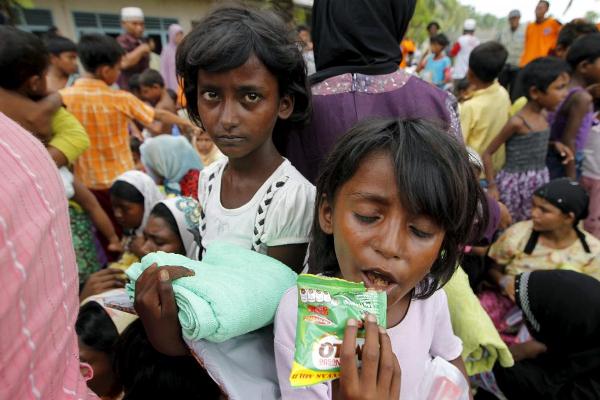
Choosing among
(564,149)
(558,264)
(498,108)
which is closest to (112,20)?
(498,108)

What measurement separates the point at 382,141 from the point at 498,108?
3.25 m

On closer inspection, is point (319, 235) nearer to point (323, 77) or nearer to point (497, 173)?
point (323, 77)

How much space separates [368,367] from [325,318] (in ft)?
0.36

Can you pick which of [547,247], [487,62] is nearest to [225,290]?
[547,247]

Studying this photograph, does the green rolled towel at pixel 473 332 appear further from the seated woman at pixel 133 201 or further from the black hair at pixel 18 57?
the black hair at pixel 18 57

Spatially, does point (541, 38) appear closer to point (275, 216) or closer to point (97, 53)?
point (97, 53)

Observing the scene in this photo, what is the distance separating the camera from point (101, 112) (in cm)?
313

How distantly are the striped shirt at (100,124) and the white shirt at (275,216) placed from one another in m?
2.22

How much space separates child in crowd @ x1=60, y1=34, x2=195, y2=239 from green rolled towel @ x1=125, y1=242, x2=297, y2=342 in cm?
234

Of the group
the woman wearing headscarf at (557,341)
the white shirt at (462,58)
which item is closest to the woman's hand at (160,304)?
the woman wearing headscarf at (557,341)

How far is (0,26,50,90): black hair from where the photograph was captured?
183cm

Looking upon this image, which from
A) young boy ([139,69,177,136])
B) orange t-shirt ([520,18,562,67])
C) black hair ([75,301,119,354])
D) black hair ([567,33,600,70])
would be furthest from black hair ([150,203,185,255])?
orange t-shirt ([520,18,562,67])

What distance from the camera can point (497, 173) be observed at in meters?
3.78

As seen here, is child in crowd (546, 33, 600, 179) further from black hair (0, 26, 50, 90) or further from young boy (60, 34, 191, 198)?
black hair (0, 26, 50, 90)
